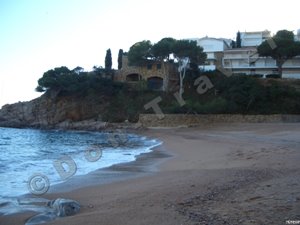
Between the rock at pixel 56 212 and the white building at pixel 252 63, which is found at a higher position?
the white building at pixel 252 63

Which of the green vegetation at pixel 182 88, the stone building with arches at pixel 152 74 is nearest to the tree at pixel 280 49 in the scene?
the green vegetation at pixel 182 88

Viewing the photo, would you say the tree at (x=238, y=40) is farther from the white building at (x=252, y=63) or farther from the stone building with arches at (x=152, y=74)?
the stone building with arches at (x=152, y=74)

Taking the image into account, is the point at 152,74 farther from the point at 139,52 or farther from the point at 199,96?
the point at 199,96

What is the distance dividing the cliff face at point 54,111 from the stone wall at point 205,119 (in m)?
10.3

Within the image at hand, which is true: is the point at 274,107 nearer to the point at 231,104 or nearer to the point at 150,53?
the point at 231,104

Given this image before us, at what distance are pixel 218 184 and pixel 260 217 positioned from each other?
3.10 m

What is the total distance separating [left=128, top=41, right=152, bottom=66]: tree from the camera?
2268 inches

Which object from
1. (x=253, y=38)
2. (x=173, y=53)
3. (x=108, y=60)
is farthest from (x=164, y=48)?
(x=253, y=38)

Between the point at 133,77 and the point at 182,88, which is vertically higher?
the point at 133,77

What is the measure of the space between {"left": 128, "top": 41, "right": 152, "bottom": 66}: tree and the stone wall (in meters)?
11.4

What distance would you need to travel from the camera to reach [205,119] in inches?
1842

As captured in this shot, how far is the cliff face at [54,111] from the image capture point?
203 ft

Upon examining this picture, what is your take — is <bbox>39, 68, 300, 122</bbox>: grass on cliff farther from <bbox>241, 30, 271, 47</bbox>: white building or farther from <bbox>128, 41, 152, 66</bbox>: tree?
<bbox>241, 30, 271, 47</bbox>: white building

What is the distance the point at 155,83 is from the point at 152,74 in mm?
1529
